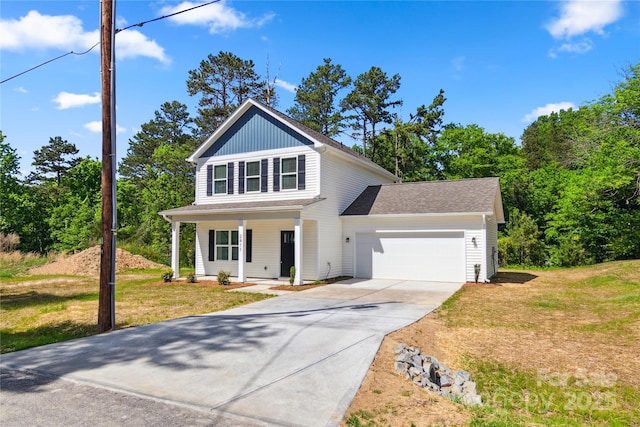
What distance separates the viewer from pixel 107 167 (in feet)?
27.1

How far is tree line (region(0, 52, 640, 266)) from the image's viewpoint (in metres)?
23.0

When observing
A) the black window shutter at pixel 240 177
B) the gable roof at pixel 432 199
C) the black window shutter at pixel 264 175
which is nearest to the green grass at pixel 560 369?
the gable roof at pixel 432 199

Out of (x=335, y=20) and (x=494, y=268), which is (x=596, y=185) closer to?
(x=494, y=268)

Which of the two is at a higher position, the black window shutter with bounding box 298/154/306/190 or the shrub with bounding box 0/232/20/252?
the black window shutter with bounding box 298/154/306/190

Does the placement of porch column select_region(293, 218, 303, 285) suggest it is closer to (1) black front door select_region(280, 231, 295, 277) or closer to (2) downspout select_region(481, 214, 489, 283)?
(1) black front door select_region(280, 231, 295, 277)

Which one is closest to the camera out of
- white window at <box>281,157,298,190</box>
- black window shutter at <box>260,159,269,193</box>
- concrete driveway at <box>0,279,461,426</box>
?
concrete driveway at <box>0,279,461,426</box>

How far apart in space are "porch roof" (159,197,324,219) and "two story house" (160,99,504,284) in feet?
0.16

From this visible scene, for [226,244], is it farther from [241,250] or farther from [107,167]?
[107,167]

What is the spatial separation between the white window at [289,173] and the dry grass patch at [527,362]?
342 inches

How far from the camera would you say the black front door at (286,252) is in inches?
695

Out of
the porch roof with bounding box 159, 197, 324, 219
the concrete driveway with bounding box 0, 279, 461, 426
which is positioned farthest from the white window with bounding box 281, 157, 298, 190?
the concrete driveway with bounding box 0, 279, 461, 426

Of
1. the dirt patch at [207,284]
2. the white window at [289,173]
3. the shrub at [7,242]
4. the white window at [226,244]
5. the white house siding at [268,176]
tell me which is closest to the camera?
the dirt patch at [207,284]

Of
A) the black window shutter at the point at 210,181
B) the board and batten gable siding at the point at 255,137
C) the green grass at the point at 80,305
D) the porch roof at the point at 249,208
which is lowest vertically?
the green grass at the point at 80,305

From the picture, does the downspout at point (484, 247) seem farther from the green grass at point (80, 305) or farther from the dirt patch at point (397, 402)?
the dirt patch at point (397, 402)
